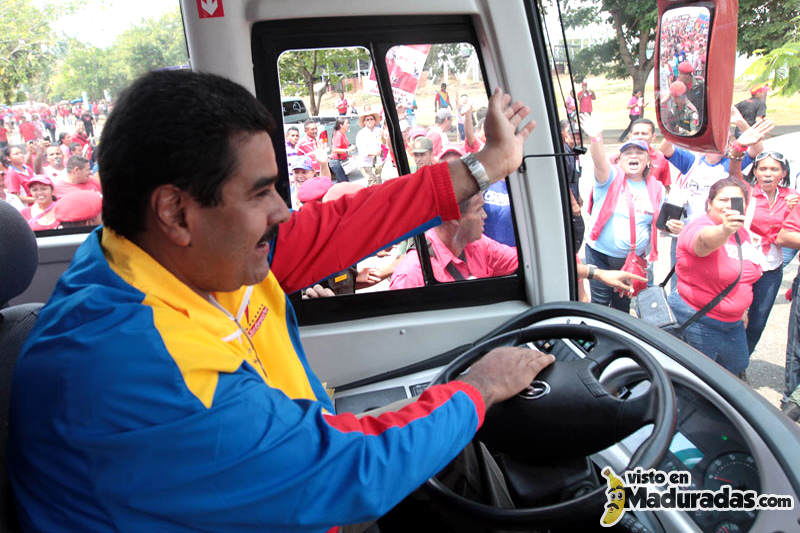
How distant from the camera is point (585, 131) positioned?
253cm

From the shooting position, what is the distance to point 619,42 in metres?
2.44

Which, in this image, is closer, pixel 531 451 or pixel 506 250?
pixel 531 451

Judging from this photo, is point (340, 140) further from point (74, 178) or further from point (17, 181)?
point (17, 181)

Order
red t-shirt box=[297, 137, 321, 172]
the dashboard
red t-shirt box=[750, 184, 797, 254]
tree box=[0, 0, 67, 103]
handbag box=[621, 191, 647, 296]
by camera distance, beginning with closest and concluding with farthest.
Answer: the dashboard
red t-shirt box=[297, 137, 321, 172]
red t-shirt box=[750, 184, 797, 254]
tree box=[0, 0, 67, 103]
handbag box=[621, 191, 647, 296]

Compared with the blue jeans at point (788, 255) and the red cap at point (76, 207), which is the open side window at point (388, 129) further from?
the red cap at point (76, 207)

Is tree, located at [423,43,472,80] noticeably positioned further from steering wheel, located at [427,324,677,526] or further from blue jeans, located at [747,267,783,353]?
blue jeans, located at [747,267,783,353]

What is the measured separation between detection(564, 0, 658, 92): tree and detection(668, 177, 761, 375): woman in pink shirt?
33.6 inches

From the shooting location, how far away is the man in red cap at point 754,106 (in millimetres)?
2320

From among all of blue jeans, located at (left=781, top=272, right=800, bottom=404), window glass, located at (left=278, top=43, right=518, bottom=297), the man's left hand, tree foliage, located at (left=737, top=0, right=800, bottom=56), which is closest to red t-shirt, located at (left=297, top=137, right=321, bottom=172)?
window glass, located at (left=278, top=43, right=518, bottom=297)

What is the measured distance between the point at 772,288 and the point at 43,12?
13.0ft

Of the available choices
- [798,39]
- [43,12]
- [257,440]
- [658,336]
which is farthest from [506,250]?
[43,12]

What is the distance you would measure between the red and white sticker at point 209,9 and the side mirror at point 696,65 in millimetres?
1679

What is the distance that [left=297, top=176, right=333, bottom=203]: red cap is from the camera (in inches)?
108

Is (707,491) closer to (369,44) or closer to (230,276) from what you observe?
(230,276)
